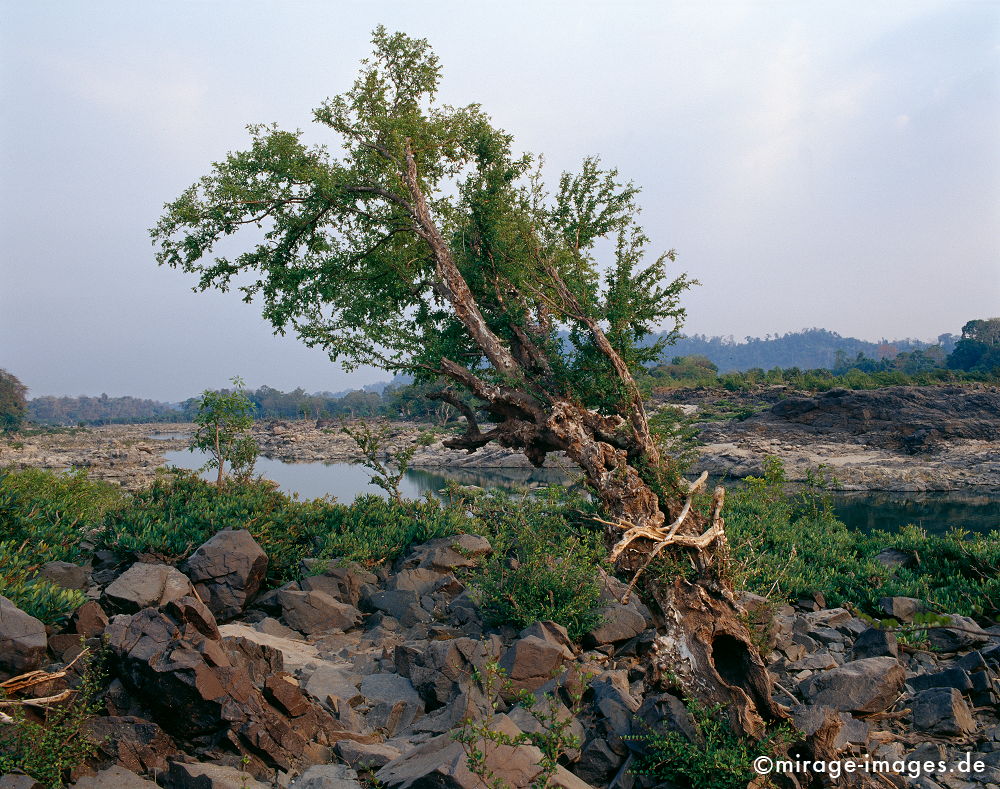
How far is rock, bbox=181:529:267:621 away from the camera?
8117 millimetres

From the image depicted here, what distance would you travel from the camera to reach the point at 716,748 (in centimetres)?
499

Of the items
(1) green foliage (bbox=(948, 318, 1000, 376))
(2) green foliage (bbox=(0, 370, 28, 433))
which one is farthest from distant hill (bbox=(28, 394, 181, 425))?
(1) green foliage (bbox=(948, 318, 1000, 376))

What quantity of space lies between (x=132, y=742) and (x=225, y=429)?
9.49 metres

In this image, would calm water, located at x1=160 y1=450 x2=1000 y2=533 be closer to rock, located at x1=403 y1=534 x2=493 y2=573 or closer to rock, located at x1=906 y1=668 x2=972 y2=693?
rock, located at x1=403 y1=534 x2=493 y2=573

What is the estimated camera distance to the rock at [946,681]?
6055 millimetres

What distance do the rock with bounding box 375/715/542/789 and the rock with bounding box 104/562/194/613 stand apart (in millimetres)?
3125

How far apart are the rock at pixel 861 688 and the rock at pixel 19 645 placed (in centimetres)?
656

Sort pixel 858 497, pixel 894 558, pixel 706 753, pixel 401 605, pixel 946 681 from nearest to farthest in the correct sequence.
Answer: pixel 706 753 < pixel 946 681 < pixel 401 605 < pixel 894 558 < pixel 858 497

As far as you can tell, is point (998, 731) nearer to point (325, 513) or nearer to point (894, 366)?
point (325, 513)

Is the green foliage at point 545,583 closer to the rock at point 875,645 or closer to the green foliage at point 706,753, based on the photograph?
the green foliage at point 706,753

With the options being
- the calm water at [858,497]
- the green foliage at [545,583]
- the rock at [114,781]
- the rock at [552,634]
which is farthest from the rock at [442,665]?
the calm water at [858,497]

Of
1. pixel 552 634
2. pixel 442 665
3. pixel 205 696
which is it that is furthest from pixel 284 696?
pixel 552 634

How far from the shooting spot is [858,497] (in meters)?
28.9

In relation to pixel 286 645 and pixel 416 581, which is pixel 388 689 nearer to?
pixel 286 645
